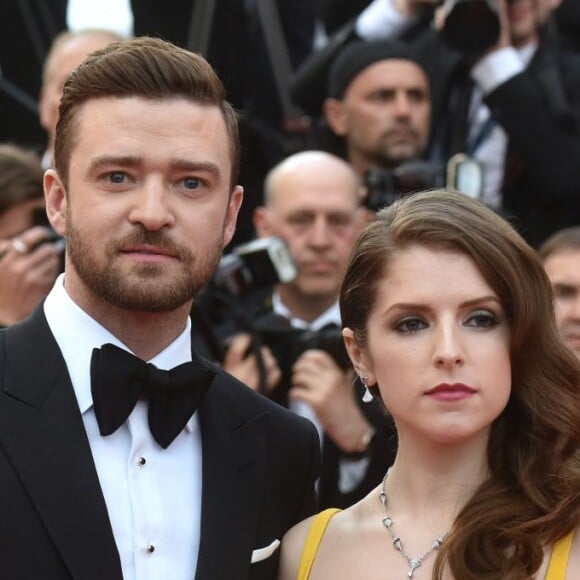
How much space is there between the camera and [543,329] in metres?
→ 3.05

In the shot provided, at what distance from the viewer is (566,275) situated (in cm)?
432

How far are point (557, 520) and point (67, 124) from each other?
1393mm

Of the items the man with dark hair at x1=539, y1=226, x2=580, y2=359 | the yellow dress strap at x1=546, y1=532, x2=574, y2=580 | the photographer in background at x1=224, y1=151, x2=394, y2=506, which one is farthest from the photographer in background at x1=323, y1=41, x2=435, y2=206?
the yellow dress strap at x1=546, y1=532, x2=574, y2=580

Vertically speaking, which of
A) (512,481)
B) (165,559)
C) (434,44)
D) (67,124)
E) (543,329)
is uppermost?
(434,44)

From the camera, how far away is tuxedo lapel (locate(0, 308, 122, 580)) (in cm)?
274

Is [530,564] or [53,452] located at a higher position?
[53,452]

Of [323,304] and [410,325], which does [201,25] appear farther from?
[410,325]

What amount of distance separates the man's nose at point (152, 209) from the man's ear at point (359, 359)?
21.9 inches

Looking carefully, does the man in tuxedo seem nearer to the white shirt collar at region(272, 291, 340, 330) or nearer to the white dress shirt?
the white dress shirt

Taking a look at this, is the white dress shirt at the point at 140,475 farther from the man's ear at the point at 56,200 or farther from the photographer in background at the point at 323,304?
the photographer in background at the point at 323,304

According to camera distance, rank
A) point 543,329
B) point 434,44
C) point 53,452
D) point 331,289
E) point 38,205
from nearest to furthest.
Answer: point 53,452 < point 543,329 < point 38,205 < point 331,289 < point 434,44

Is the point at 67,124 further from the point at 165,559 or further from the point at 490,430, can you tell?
the point at 490,430

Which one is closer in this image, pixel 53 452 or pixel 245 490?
pixel 53 452

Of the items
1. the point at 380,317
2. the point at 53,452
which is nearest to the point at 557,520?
the point at 380,317
